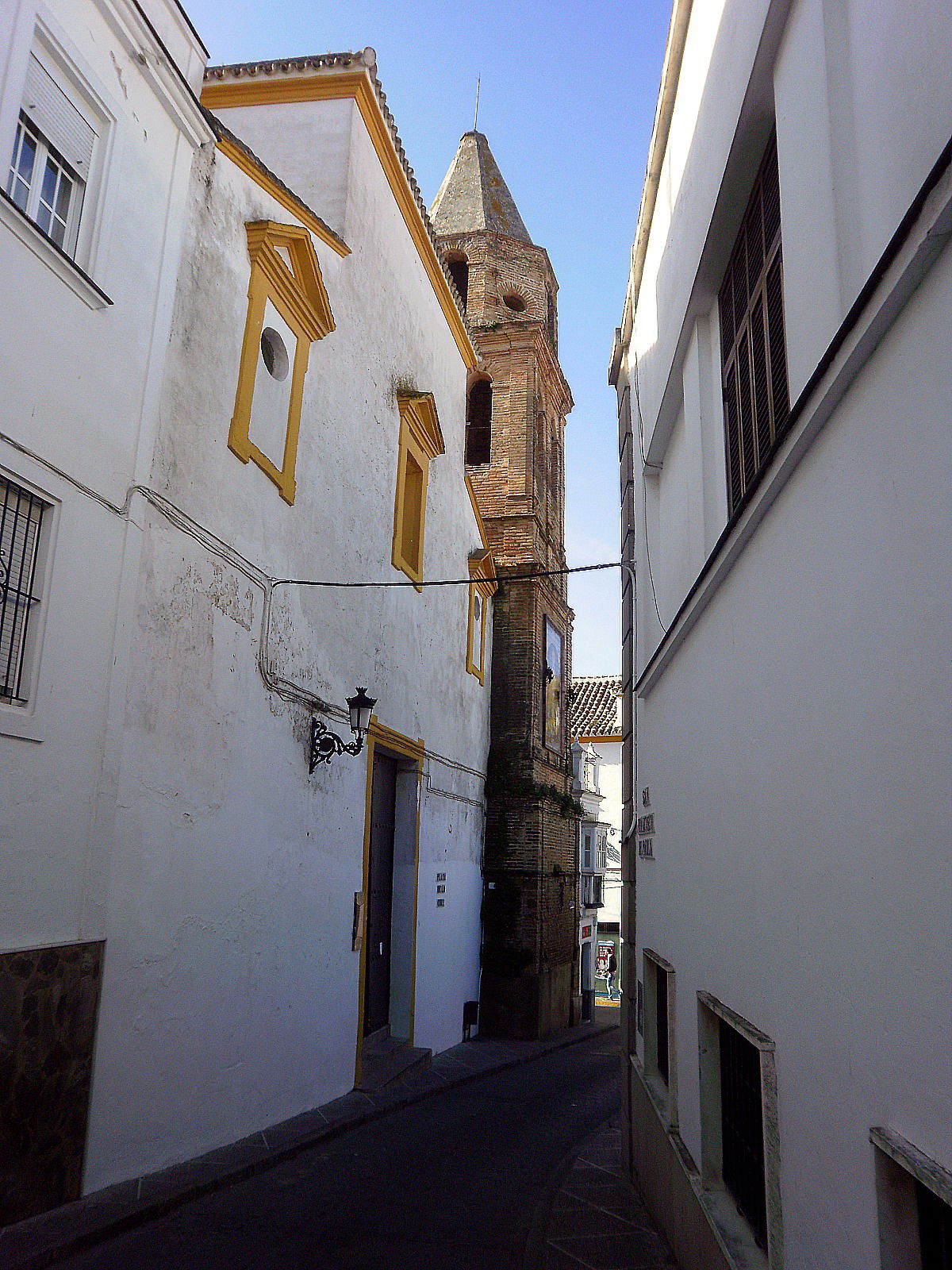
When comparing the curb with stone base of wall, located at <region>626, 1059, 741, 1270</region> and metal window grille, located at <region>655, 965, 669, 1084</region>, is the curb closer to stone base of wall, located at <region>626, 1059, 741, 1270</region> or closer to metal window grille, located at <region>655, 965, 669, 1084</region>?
stone base of wall, located at <region>626, 1059, 741, 1270</region>

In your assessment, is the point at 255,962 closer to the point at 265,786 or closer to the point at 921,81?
the point at 265,786

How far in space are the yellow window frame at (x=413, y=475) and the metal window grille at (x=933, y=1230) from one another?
374 inches

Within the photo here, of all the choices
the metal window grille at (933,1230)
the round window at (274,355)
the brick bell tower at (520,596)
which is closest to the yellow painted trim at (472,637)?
the brick bell tower at (520,596)

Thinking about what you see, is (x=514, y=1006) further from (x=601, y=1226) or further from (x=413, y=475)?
(x=601, y=1226)

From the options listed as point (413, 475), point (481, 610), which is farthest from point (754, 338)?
point (481, 610)

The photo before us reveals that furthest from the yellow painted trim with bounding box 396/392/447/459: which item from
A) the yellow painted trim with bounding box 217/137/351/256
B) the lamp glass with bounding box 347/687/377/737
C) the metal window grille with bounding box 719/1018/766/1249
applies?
the metal window grille with bounding box 719/1018/766/1249

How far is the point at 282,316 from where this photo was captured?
8.29 metres

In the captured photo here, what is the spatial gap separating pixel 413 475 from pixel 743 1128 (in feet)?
31.8

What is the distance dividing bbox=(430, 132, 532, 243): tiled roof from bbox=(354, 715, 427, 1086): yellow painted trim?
13694mm

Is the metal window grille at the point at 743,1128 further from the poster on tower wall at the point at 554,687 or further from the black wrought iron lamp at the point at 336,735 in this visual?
the poster on tower wall at the point at 554,687

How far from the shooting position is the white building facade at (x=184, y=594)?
505 cm

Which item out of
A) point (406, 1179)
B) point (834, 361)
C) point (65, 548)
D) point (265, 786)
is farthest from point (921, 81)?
point (406, 1179)

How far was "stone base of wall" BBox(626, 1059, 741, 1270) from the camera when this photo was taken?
4199 millimetres

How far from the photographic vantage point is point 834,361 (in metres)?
2.74
